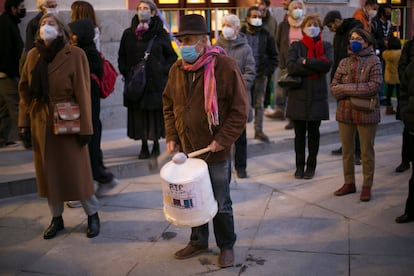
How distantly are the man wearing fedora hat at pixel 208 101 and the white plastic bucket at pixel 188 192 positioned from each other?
0.91 feet

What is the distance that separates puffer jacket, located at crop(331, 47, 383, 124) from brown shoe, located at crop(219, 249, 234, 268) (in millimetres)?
2132

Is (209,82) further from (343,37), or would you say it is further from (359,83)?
(343,37)

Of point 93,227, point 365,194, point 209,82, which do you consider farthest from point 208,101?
point 365,194

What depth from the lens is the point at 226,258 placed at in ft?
15.6

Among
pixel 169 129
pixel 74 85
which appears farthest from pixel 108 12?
pixel 169 129

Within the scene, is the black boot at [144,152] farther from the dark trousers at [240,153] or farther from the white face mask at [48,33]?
the white face mask at [48,33]

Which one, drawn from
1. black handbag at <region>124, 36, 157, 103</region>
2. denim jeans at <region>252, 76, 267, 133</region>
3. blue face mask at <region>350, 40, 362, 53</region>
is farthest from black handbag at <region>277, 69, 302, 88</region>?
black handbag at <region>124, 36, 157, 103</region>

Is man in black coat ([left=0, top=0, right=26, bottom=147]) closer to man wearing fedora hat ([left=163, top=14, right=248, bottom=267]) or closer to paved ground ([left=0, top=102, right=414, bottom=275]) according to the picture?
paved ground ([left=0, top=102, right=414, bottom=275])

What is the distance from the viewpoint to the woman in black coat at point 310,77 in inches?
267

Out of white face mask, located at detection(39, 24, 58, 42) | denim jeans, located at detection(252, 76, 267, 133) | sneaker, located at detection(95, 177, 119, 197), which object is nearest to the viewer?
white face mask, located at detection(39, 24, 58, 42)

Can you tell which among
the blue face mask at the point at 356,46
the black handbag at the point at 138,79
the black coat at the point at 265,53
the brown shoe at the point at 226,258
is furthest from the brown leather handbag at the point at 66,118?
the black coat at the point at 265,53

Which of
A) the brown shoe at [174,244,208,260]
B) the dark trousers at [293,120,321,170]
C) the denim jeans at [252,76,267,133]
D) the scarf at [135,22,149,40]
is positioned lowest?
the brown shoe at [174,244,208,260]

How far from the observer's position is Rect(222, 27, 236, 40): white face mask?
693 centimetres

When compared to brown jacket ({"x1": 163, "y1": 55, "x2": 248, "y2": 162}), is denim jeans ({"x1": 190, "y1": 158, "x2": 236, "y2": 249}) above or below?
below
